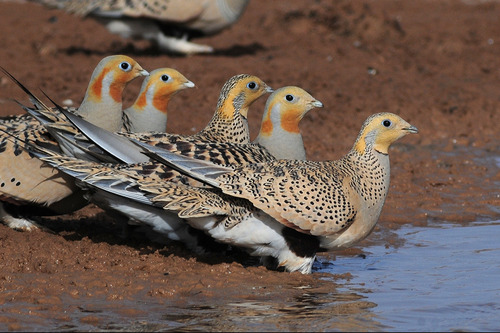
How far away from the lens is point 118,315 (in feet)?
17.4

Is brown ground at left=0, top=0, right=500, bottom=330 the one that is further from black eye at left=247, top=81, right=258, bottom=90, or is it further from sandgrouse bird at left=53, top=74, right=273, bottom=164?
black eye at left=247, top=81, right=258, bottom=90

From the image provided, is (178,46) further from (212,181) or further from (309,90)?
(212,181)

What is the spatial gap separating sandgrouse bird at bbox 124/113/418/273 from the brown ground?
224 mm

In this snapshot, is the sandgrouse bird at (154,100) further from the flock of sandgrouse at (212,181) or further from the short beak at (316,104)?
the short beak at (316,104)

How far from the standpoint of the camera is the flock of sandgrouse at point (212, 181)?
601 cm

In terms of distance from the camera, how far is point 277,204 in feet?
19.5

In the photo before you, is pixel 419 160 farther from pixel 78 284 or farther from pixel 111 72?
pixel 78 284

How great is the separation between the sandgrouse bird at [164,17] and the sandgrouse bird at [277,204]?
6807 mm

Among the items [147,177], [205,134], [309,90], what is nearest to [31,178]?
[147,177]

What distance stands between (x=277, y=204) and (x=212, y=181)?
0.40 meters

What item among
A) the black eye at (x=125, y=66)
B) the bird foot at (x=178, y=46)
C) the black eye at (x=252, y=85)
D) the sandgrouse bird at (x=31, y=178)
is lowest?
the sandgrouse bird at (x=31, y=178)

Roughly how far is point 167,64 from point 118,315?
25.1 ft

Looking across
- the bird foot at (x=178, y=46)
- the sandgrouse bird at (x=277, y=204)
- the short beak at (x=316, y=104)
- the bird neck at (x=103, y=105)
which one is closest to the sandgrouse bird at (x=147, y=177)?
the sandgrouse bird at (x=277, y=204)

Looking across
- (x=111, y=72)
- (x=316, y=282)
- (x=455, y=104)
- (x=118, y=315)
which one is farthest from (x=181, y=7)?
(x=118, y=315)
